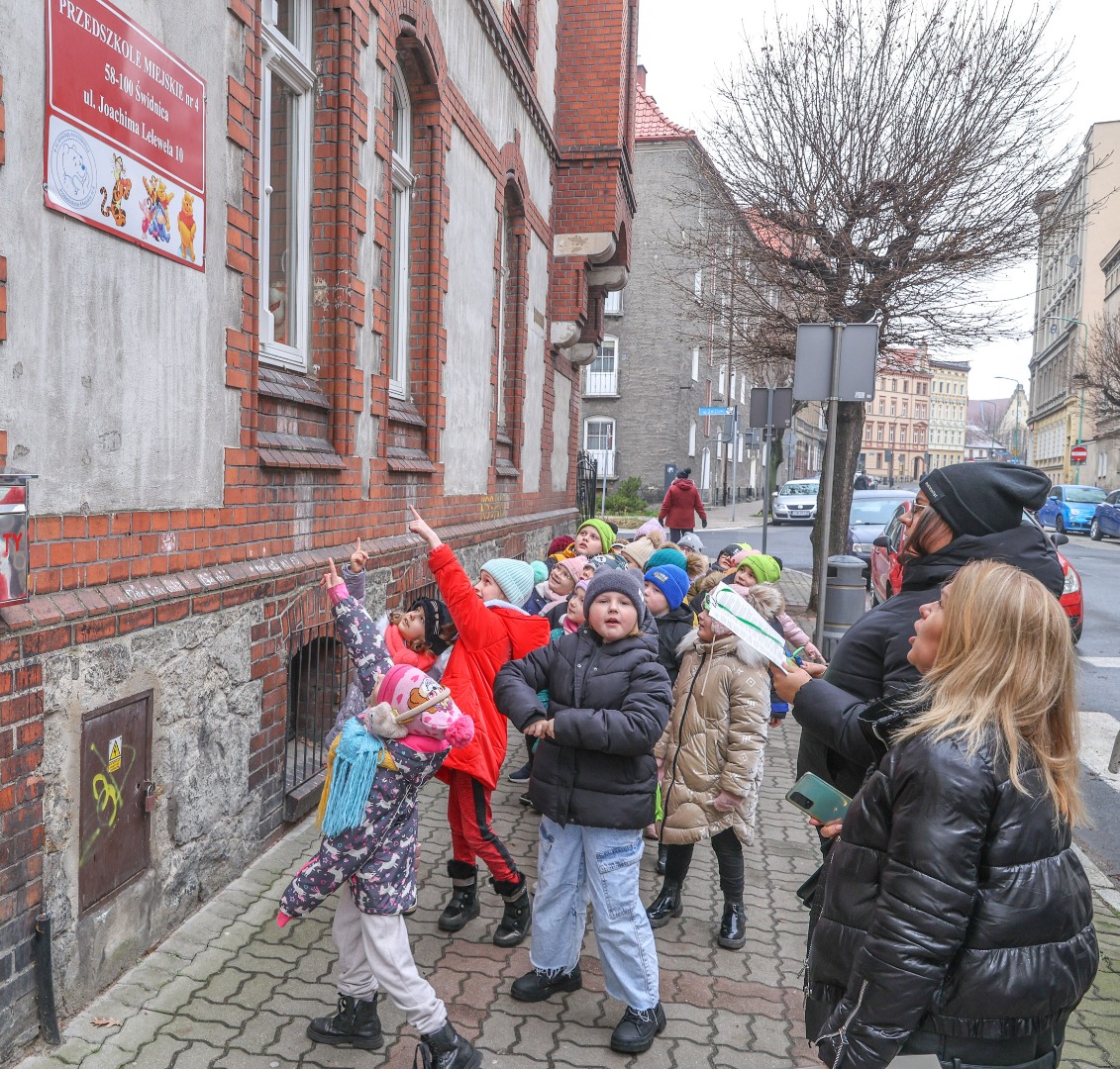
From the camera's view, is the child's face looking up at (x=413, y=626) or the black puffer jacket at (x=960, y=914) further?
the child's face looking up at (x=413, y=626)

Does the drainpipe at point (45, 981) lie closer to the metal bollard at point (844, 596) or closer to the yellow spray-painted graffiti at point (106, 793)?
the yellow spray-painted graffiti at point (106, 793)

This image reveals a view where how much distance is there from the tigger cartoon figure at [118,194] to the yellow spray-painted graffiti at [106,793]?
1815mm

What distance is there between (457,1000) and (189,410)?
98.5 inches

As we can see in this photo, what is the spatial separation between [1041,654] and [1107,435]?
133 ft

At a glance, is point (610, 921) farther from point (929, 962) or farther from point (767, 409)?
point (767, 409)

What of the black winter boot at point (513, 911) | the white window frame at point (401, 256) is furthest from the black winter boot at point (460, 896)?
the white window frame at point (401, 256)

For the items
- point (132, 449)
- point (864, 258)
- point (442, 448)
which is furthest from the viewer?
point (864, 258)

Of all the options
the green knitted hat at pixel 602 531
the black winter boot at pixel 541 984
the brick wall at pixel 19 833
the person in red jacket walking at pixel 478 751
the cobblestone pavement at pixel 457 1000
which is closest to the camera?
the brick wall at pixel 19 833

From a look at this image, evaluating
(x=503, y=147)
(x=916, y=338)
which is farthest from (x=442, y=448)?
(x=916, y=338)

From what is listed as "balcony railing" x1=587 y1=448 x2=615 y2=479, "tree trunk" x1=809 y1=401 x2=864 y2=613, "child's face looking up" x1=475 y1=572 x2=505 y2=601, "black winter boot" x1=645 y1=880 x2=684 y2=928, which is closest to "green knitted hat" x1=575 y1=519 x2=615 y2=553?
"child's face looking up" x1=475 y1=572 x2=505 y2=601

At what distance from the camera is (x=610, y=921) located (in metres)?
3.21

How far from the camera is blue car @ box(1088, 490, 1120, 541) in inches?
1110

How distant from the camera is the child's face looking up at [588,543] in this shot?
6.29 meters

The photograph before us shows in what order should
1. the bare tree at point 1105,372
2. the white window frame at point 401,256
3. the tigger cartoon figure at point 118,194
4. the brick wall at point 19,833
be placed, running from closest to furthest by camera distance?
the brick wall at point 19,833, the tigger cartoon figure at point 118,194, the white window frame at point 401,256, the bare tree at point 1105,372
